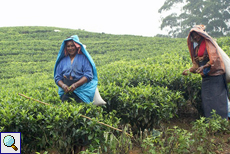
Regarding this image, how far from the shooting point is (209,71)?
5027mm

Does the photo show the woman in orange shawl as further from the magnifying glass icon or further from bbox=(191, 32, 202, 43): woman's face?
the magnifying glass icon

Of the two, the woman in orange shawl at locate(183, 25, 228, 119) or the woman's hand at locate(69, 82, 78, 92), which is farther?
the woman in orange shawl at locate(183, 25, 228, 119)

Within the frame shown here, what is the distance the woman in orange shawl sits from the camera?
16.3ft

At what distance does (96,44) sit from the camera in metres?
22.0

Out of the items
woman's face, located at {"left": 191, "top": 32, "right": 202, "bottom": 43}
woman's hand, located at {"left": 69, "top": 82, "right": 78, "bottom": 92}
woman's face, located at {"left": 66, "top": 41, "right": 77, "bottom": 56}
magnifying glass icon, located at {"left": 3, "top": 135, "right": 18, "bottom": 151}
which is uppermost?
woman's face, located at {"left": 191, "top": 32, "right": 202, "bottom": 43}

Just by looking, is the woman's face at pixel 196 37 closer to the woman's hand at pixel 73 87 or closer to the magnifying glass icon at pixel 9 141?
the woman's hand at pixel 73 87

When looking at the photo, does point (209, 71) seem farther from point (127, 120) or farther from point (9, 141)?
point (9, 141)

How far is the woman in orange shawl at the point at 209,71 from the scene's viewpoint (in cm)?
496

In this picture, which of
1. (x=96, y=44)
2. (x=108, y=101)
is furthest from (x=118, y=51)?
(x=108, y=101)

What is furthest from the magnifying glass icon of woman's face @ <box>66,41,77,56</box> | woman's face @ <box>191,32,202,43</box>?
woman's face @ <box>191,32,202,43</box>

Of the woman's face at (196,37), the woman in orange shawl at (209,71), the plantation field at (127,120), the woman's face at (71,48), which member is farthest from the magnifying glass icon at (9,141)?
the woman's face at (196,37)

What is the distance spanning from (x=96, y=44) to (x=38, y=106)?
59.7 ft

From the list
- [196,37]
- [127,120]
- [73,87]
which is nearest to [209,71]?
[196,37]

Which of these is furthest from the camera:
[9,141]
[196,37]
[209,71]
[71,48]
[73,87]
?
[196,37]
